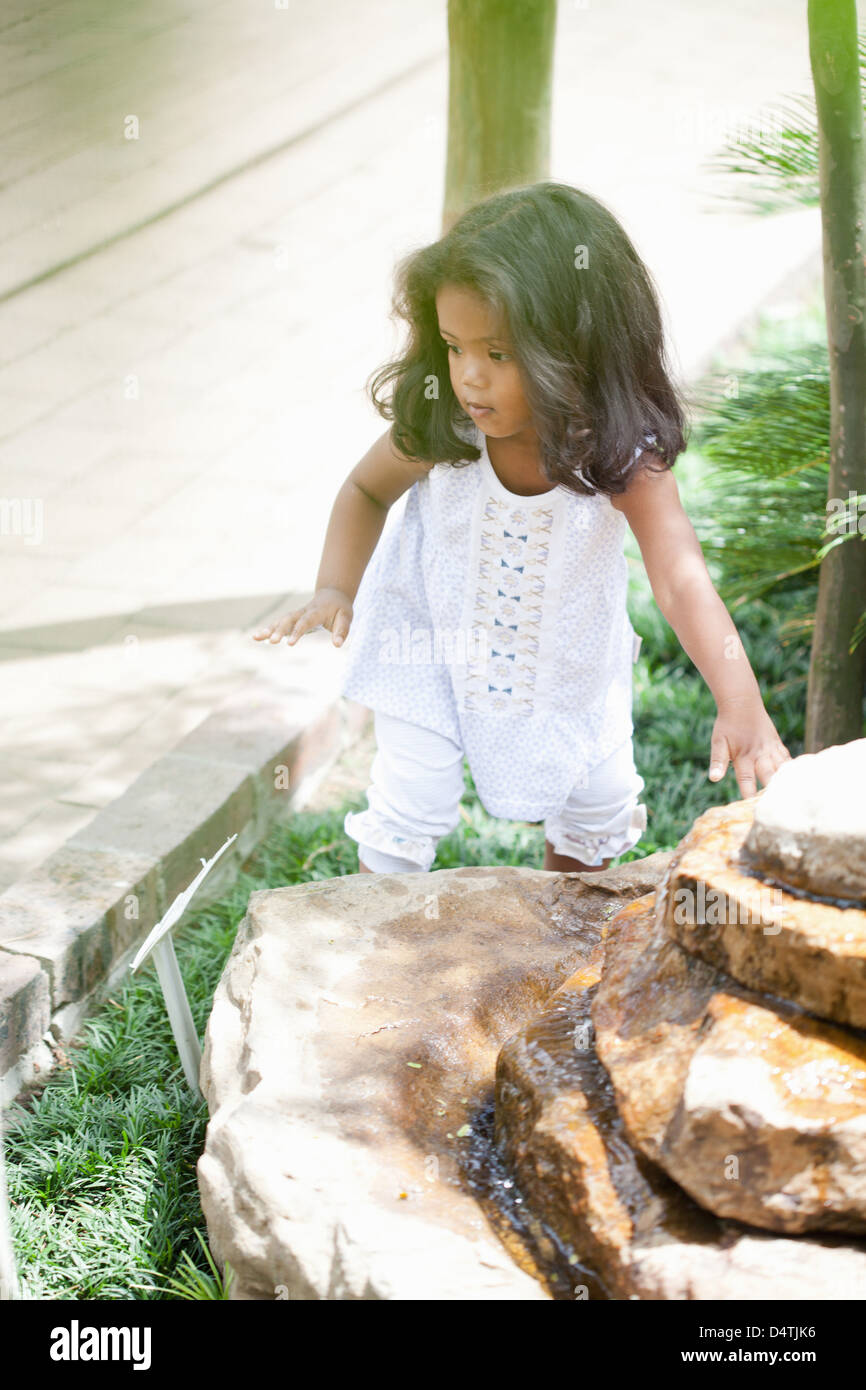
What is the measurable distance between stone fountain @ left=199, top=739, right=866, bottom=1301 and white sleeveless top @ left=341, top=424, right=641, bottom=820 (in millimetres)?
547

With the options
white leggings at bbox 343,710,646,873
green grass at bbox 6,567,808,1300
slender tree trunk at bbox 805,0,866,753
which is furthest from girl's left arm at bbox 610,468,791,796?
green grass at bbox 6,567,808,1300

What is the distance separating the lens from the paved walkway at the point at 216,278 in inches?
145

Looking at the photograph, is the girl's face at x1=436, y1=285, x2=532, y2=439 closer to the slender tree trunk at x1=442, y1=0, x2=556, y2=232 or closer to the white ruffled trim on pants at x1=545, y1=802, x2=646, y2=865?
the white ruffled trim on pants at x1=545, y1=802, x2=646, y2=865

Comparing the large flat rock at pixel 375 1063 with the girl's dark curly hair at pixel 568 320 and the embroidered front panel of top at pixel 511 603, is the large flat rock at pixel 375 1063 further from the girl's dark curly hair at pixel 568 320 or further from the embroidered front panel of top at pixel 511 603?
the girl's dark curly hair at pixel 568 320

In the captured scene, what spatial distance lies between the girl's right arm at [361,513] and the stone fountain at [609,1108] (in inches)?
29.4

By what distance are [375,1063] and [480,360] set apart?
1.06 metres

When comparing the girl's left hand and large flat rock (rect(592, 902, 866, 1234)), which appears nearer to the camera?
large flat rock (rect(592, 902, 866, 1234))

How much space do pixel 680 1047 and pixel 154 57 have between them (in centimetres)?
803

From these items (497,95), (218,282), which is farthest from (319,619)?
(218,282)

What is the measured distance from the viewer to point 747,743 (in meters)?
2.12

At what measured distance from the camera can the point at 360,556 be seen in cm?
254

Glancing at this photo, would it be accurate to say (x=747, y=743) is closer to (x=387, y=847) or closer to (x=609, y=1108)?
(x=609, y=1108)

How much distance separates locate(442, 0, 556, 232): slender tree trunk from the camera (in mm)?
3357
